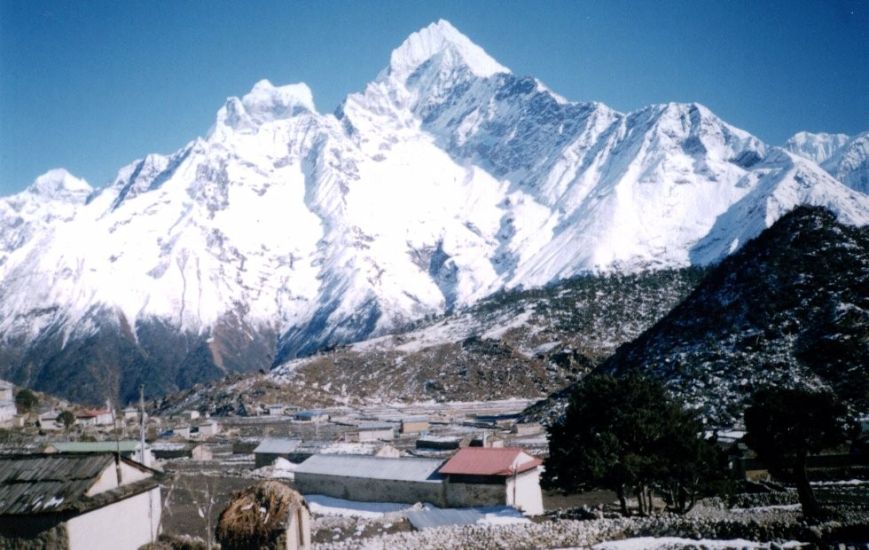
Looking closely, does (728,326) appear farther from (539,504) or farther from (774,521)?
(774,521)

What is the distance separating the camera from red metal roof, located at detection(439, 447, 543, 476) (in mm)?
42406

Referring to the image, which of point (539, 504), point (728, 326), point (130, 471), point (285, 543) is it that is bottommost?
point (539, 504)

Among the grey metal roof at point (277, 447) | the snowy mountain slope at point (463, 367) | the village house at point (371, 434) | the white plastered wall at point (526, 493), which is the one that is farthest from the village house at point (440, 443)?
the snowy mountain slope at point (463, 367)

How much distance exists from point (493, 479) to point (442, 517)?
17.8 ft

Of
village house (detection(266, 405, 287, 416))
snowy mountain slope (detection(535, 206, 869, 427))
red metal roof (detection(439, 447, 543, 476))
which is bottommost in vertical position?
village house (detection(266, 405, 287, 416))

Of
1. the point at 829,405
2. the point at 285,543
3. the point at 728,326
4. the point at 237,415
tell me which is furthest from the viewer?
the point at 237,415

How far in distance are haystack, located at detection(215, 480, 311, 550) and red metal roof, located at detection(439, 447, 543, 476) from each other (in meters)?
23.0

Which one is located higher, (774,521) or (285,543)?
(285,543)

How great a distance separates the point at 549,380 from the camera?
15738cm

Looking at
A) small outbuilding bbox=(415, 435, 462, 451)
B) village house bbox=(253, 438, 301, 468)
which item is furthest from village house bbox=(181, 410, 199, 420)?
small outbuilding bbox=(415, 435, 462, 451)

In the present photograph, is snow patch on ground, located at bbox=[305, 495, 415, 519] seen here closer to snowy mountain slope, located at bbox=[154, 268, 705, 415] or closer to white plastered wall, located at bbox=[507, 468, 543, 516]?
white plastered wall, located at bbox=[507, 468, 543, 516]

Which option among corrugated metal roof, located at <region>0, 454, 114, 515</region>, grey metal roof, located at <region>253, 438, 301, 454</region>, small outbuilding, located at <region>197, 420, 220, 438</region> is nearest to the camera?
corrugated metal roof, located at <region>0, 454, 114, 515</region>

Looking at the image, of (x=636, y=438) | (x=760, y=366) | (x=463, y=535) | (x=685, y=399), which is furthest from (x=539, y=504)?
(x=760, y=366)

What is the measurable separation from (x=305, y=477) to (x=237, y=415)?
367 feet
